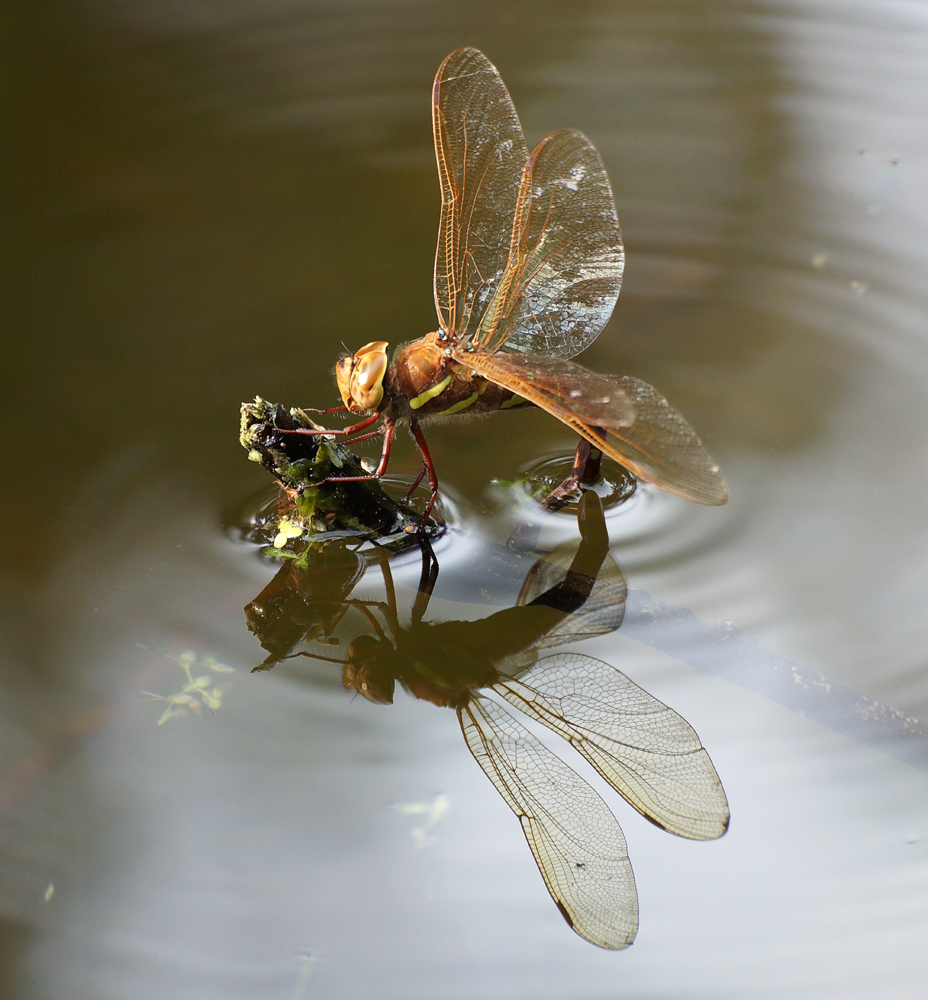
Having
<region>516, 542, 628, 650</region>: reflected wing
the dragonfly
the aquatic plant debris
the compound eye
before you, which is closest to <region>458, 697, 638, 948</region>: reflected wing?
the dragonfly

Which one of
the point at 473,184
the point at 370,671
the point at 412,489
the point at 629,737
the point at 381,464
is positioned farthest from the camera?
the point at 473,184

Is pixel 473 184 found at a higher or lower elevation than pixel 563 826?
higher

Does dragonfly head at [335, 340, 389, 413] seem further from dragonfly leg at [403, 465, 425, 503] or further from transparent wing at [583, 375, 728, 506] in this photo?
transparent wing at [583, 375, 728, 506]

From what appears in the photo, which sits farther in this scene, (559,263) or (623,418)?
(559,263)

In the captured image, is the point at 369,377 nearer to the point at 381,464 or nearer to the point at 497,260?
the point at 381,464

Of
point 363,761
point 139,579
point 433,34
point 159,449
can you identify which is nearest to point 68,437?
point 159,449

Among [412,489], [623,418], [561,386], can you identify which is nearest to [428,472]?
[412,489]
